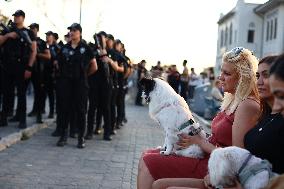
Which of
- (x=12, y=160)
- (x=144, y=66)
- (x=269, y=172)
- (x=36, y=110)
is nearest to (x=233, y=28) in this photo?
(x=144, y=66)

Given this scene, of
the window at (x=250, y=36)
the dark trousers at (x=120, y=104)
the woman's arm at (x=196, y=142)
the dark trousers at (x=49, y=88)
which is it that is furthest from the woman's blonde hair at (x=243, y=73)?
the window at (x=250, y=36)

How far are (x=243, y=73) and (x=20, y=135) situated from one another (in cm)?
686

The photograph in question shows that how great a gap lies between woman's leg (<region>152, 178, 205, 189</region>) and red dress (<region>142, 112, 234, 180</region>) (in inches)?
10.4

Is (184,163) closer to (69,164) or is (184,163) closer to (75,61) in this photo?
(69,164)

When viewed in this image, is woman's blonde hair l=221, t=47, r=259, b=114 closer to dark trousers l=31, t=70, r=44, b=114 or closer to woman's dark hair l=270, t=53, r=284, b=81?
woman's dark hair l=270, t=53, r=284, b=81

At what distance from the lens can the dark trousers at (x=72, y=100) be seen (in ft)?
32.6

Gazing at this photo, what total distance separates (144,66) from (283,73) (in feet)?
80.0

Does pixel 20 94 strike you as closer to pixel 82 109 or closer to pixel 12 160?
pixel 82 109

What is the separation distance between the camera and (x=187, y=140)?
4.54 metres

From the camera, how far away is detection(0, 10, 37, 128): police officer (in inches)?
425

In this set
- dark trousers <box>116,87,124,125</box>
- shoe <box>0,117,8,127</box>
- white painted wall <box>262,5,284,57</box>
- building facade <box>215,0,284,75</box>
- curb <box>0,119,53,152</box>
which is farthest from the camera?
building facade <box>215,0,284,75</box>

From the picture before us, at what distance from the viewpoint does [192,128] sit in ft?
15.2

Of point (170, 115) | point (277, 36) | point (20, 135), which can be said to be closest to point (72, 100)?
point (20, 135)

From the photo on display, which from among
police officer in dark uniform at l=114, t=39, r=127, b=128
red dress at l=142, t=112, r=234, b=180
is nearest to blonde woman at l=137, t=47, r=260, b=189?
red dress at l=142, t=112, r=234, b=180
